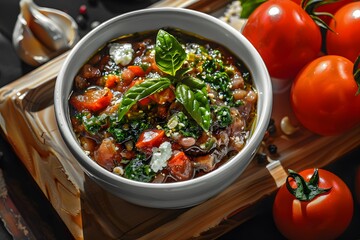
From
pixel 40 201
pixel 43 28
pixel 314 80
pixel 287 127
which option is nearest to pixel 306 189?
pixel 287 127

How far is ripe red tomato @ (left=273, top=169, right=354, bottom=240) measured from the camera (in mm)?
3020

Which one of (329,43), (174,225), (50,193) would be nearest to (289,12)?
(329,43)

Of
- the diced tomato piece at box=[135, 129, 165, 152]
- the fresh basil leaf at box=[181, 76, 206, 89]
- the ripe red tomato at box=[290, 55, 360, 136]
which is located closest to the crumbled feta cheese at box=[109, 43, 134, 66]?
the fresh basil leaf at box=[181, 76, 206, 89]

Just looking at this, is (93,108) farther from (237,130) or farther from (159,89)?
(237,130)

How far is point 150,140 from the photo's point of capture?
2811mm

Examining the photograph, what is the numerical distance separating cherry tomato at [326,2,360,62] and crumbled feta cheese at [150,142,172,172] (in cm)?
120

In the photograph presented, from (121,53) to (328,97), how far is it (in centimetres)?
102

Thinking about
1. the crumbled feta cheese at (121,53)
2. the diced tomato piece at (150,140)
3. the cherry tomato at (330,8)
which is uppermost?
the crumbled feta cheese at (121,53)

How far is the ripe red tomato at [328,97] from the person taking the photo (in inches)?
125

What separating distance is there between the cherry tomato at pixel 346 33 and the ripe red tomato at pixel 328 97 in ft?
0.59

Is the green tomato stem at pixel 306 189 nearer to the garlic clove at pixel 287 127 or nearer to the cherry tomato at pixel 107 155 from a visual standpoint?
the garlic clove at pixel 287 127

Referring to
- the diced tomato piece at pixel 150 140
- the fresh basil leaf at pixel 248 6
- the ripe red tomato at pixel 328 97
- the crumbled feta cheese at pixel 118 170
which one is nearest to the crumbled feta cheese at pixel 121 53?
the diced tomato piece at pixel 150 140

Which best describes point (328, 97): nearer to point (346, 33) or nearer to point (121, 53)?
point (346, 33)

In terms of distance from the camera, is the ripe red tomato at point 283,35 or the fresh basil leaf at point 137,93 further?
the ripe red tomato at point 283,35
